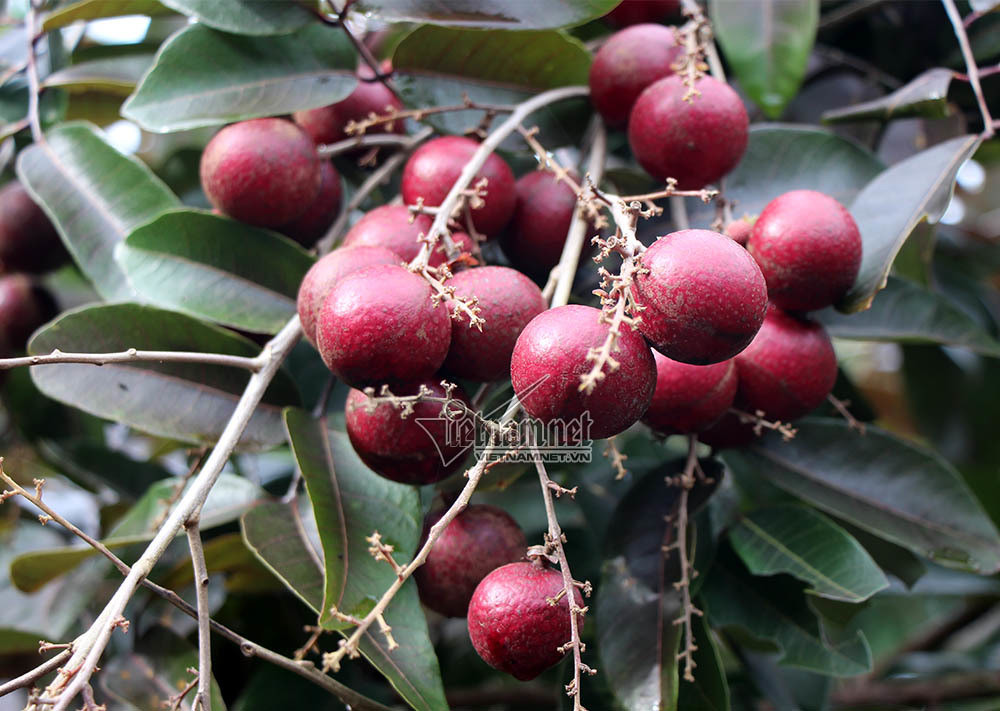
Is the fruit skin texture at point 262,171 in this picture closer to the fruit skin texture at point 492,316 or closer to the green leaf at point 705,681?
the fruit skin texture at point 492,316

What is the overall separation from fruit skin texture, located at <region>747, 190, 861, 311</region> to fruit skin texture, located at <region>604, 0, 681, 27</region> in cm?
48

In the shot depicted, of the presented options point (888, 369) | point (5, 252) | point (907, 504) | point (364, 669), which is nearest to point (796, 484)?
point (907, 504)

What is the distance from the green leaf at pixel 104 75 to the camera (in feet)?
4.28

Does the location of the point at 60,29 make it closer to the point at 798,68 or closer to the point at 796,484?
the point at 798,68

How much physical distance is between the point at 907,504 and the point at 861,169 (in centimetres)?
45

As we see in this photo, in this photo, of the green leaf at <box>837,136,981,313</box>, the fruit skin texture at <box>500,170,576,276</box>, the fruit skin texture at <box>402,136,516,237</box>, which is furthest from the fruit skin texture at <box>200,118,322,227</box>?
the green leaf at <box>837,136,981,313</box>

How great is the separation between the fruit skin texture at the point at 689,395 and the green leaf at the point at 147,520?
53 cm

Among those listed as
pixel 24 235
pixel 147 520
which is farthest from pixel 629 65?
pixel 24 235

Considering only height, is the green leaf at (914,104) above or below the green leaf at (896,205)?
above

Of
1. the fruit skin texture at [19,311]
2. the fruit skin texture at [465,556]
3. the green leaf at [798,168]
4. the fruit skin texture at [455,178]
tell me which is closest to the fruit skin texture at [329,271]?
the fruit skin texture at [455,178]

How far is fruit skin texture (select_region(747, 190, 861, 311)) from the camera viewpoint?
33.9 inches

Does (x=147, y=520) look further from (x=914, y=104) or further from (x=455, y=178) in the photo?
(x=914, y=104)

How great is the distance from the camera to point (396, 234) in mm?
885

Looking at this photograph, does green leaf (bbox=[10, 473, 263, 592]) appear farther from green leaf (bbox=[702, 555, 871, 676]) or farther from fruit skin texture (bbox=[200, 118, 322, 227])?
green leaf (bbox=[702, 555, 871, 676])
